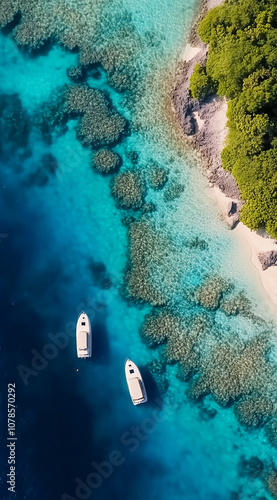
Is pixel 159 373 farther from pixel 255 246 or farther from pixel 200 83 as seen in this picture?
pixel 200 83

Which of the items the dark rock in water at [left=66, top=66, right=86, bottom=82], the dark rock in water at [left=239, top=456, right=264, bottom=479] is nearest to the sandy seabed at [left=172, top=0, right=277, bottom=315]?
the dark rock in water at [left=66, top=66, right=86, bottom=82]

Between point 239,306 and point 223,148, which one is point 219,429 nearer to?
point 239,306

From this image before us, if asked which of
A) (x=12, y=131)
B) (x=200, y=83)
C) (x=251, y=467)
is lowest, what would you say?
(x=251, y=467)

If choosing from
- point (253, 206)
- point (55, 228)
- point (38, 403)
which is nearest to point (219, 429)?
point (38, 403)

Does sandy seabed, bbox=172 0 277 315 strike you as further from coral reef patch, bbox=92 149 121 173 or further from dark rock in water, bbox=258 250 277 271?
coral reef patch, bbox=92 149 121 173

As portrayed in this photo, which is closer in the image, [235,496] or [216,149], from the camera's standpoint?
[235,496]

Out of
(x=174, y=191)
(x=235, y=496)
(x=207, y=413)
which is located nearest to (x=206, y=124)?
(x=174, y=191)
